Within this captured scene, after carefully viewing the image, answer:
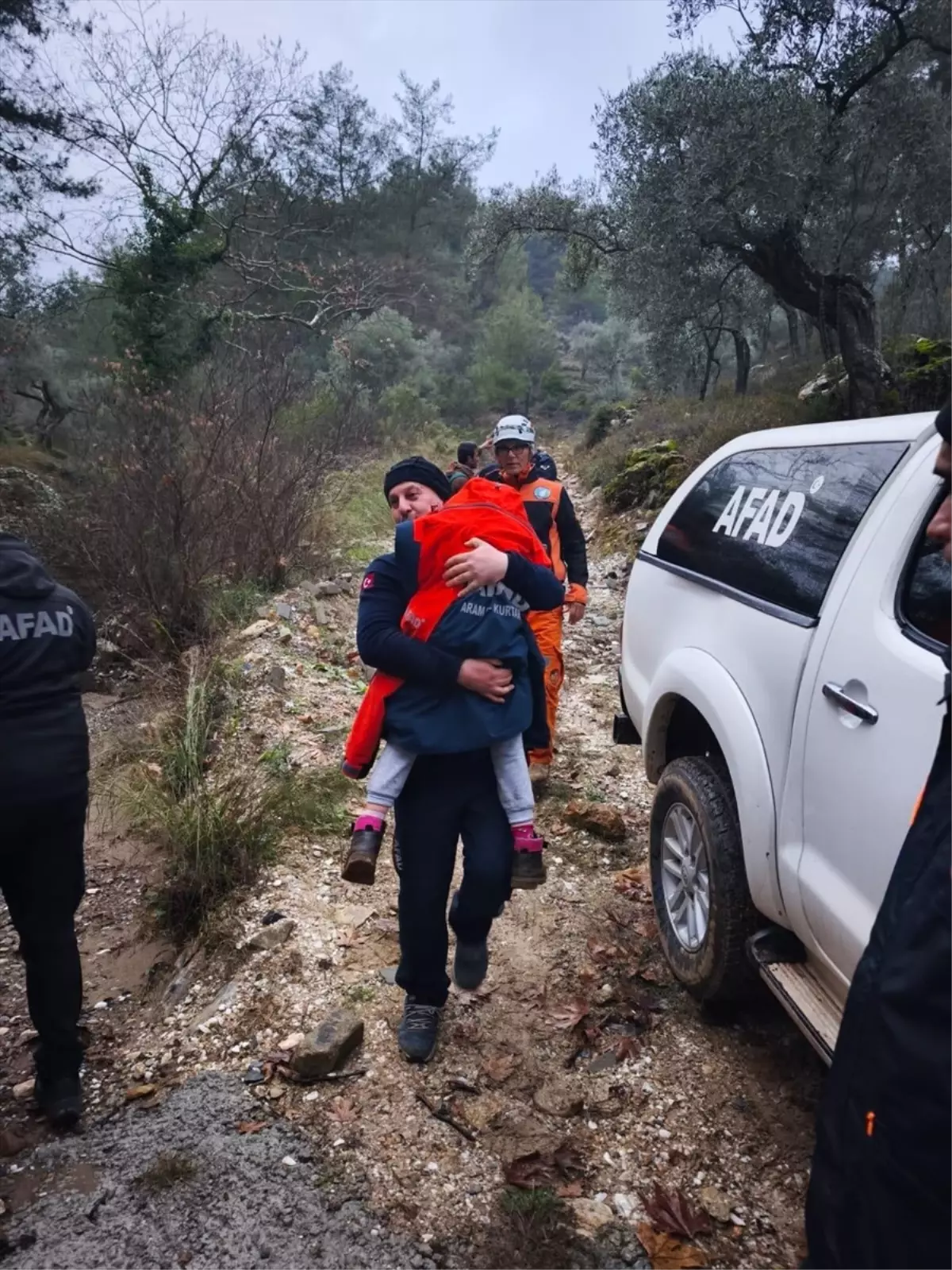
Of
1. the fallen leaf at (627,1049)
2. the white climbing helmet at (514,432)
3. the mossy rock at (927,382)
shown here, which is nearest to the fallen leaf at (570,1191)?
the fallen leaf at (627,1049)

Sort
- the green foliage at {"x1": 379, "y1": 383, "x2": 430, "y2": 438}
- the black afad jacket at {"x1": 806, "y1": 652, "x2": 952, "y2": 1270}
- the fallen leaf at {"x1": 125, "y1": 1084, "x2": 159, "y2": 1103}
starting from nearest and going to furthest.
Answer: the black afad jacket at {"x1": 806, "y1": 652, "x2": 952, "y2": 1270}
the fallen leaf at {"x1": 125, "y1": 1084, "x2": 159, "y2": 1103}
the green foliage at {"x1": 379, "y1": 383, "x2": 430, "y2": 438}

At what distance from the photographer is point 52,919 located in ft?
9.05

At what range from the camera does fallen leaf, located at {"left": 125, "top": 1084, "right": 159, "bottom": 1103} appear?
2.88m

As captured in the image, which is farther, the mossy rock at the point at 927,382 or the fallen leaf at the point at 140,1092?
the mossy rock at the point at 927,382

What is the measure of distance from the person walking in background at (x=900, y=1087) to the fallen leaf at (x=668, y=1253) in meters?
0.99

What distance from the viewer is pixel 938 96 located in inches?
531

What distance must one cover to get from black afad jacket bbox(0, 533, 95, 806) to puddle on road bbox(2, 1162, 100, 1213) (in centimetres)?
108

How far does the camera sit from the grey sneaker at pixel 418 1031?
2908 millimetres

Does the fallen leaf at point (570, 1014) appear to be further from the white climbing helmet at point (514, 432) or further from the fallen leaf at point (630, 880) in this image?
the white climbing helmet at point (514, 432)

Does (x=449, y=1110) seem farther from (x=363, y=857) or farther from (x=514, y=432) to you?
(x=514, y=432)

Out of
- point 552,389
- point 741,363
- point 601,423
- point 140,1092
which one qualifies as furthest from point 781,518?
point 552,389

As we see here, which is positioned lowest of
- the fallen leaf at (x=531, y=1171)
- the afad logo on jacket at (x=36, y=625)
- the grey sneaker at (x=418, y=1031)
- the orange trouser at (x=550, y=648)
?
the fallen leaf at (x=531, y=1171)

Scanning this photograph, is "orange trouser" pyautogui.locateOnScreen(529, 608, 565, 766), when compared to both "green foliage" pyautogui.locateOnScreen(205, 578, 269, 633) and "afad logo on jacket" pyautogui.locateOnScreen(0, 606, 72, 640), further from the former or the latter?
"green foliage" pyautogui.locateOnScreen(205, 578, 269, 633)

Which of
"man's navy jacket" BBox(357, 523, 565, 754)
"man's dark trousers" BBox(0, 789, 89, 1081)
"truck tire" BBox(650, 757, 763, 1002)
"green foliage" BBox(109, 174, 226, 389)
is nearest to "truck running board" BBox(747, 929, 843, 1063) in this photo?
"truck tire" BBox(650, 757, 763, 1002)
